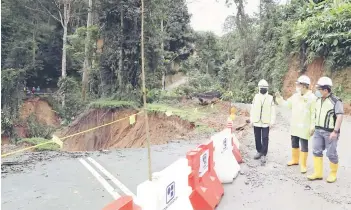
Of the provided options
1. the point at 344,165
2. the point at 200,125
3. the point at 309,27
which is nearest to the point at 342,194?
the point at 344,165

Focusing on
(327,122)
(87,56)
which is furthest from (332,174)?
(87,56)

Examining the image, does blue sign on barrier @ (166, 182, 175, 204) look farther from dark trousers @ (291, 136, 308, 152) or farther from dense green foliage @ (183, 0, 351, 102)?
dense green foliage @ (183, 0, 351, 102)

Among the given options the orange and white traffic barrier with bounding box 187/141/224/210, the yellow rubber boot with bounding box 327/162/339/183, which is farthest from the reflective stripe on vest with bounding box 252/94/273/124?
the orange and white traffic barrier with bounding box 187/141/224/210

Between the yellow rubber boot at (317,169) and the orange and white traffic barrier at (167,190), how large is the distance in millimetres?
2876

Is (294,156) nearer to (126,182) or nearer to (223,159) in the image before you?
(223,159)

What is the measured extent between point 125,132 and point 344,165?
13421mm

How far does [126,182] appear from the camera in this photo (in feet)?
22.9

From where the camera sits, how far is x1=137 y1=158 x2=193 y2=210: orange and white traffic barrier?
3541 mm

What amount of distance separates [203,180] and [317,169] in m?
2.45

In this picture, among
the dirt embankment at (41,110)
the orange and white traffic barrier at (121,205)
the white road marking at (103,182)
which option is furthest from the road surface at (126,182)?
the dirt embankment at (41,110)

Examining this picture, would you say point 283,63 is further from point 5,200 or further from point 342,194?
point 5,200

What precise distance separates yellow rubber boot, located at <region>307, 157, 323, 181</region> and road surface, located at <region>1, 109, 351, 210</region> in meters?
0.11

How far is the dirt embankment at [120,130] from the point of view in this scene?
53.8 feet

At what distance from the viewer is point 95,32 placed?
22.4m
